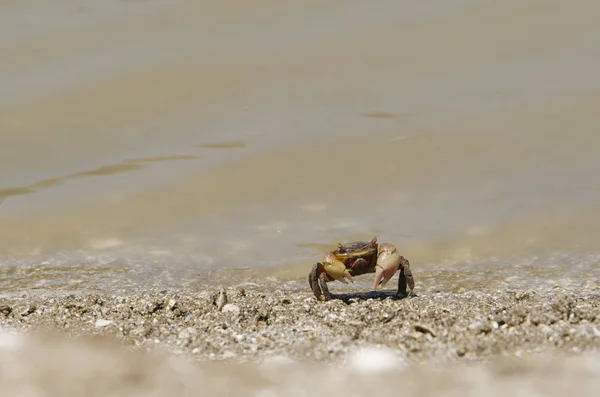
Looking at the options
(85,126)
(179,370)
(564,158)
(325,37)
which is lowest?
(179,370)

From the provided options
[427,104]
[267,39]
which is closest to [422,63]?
[427,104]

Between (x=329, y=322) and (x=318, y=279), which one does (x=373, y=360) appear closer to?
(x=329, y=322)

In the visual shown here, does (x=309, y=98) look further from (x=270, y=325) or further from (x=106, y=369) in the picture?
(x=106, y=369)

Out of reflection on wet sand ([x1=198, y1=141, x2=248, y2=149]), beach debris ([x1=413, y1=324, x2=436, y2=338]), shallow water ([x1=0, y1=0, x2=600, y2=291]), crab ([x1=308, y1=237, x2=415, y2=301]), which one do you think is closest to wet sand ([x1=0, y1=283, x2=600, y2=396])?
beach debris ([x1=413, y1=324, x2=436, y2=338])

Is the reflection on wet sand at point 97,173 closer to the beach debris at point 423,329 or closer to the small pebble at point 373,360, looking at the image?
the beach debris at point 423,329

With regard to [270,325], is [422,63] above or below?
above

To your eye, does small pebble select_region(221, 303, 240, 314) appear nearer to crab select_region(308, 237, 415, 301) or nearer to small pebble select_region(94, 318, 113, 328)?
crab select_region(308, 237, 415, 301)

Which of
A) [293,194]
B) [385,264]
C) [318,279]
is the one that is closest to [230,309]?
[318,279]
